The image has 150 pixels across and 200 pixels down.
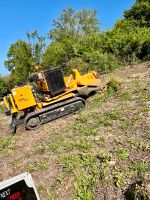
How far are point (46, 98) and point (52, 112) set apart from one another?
2.06 ft

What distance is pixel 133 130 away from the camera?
7.84m

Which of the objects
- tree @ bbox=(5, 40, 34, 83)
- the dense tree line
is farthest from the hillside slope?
tree @ bbox=(5, 40, 34, 83)

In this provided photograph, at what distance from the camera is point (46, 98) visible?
11383 mm

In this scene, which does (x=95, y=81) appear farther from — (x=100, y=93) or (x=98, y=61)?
(x=98, y=61)

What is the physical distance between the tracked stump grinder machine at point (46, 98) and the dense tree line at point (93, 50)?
703 centimetres

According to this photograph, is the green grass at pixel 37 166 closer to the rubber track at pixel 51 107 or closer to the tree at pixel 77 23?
the rubber track at pixel 51 107

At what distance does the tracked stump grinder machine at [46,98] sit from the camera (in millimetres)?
10742

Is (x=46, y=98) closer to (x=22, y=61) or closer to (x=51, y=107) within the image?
(x=51, y=107)

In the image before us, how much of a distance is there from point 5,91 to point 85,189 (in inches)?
899

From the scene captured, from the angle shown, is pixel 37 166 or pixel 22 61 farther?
pixel 22 61

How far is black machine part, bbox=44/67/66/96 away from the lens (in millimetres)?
11469

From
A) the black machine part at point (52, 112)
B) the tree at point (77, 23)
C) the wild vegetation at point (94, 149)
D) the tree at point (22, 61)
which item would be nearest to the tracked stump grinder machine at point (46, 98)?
the black machine part at point (52, 112)

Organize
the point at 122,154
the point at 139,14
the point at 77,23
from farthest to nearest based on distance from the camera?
the point at 77,23, the point at 139,14, the point at 122,154

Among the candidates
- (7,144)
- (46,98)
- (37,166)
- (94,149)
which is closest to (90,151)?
(94,149)
